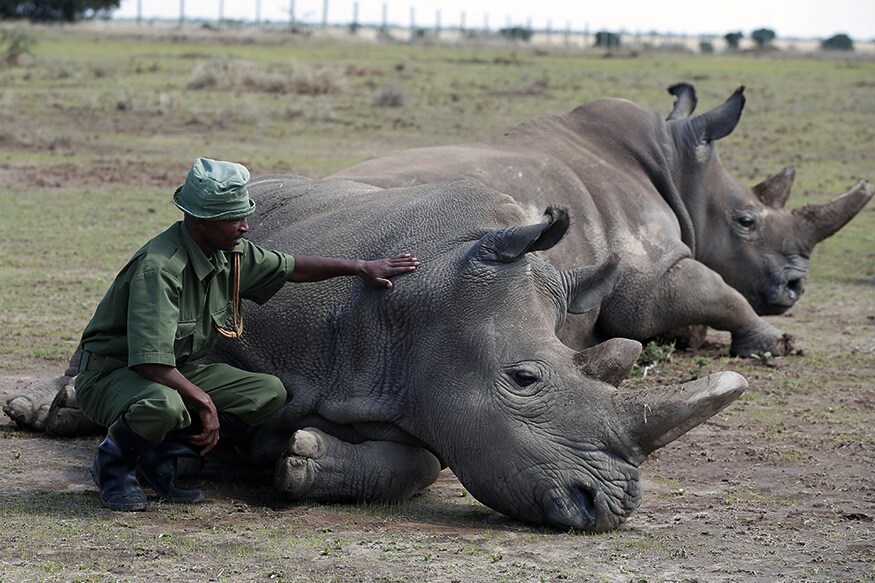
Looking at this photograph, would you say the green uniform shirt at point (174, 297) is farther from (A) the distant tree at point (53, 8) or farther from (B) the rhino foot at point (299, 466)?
(A) the distant tree at point (53, 8)

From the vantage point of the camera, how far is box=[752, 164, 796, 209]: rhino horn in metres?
10.5

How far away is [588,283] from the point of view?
6.41m

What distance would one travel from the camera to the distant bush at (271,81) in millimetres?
28078

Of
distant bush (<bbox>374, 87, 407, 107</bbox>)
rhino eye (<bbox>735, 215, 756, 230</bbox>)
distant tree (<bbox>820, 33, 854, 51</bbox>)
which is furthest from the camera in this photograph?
distant tree (<bbox>820, 33, 854, 51</bbox>)

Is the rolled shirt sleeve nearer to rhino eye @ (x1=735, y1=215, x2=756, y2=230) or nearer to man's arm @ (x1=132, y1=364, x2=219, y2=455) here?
man's arm @ (x1=132, y1=364, x2=219, y2=455)

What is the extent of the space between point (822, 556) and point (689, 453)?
6.09ft

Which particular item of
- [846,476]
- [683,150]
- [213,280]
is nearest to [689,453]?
[846,476]

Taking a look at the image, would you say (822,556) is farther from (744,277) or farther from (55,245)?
(55,245)

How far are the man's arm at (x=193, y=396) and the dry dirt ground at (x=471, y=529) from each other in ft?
0.95

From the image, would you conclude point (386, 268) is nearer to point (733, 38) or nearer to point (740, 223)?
point (740, 223)

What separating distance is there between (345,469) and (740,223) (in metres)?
5.05

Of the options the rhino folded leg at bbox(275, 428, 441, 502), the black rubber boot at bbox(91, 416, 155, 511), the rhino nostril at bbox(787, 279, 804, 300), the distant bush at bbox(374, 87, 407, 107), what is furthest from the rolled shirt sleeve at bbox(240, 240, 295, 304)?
the distant bush at bbox(374, 87, 407, 107)

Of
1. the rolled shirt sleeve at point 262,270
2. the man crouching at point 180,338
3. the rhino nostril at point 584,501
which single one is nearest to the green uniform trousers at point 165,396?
the man crouching at point 180,338

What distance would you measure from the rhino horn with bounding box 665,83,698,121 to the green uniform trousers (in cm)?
496
